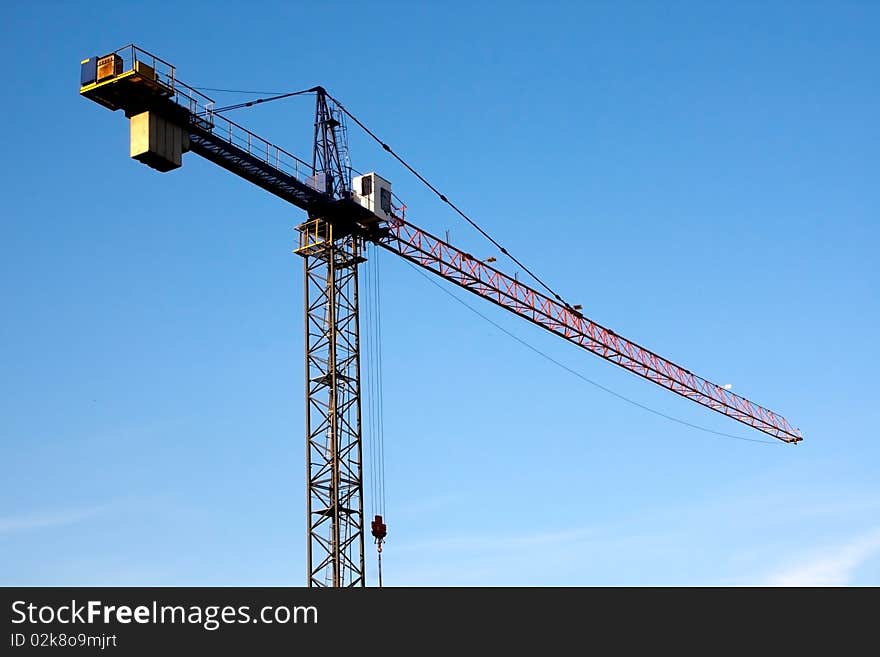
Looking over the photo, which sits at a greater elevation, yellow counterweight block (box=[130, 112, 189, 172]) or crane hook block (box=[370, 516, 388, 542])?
yellow counterweight block (box=[130, 112, 189, 172])

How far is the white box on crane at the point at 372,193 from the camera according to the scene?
79312 millimetres

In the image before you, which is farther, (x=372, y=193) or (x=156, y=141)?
(x=372, y=193)

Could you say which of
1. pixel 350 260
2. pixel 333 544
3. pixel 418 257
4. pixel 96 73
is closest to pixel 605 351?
pixel 418 257

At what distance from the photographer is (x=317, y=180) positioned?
78188 millimetres

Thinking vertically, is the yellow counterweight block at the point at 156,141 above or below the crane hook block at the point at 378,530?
above

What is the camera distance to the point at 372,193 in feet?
260

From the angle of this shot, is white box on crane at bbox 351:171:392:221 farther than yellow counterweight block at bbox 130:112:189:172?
Yes

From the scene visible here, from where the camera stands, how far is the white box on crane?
79312mm

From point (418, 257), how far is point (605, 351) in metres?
27.4

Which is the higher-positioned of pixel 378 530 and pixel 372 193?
pixel 372 193

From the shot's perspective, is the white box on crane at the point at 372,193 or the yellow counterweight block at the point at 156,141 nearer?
the yellow counterweight block at the point at 156,141

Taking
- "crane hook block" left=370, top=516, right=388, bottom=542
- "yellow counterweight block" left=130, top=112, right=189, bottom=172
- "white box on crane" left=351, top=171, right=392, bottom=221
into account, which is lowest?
"crane hook block" left=370, top=516, right=388, bottom=542

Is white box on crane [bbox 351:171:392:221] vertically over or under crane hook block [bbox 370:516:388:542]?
over
